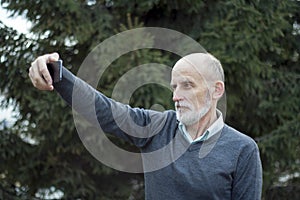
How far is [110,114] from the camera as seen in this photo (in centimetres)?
211

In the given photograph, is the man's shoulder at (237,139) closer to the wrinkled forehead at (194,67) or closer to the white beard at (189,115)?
the white beard at (189,115)

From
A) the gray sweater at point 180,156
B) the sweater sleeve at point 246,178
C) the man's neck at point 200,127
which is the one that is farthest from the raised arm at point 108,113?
the sweater sleeve at point 246,178

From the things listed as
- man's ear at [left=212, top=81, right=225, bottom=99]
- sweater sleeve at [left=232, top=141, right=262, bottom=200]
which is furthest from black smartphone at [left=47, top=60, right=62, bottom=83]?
sweater sleeve at [left=232, top=141, right=262, bottom=200]

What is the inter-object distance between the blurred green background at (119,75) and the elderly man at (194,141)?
2.10 meters

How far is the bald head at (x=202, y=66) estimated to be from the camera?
2.09 meters

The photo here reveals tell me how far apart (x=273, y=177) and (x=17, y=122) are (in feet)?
7.15

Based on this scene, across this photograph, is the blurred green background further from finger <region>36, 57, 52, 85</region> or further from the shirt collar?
finger <region>36, 57, 52, 85</region>

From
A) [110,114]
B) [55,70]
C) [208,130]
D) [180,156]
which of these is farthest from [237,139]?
[55,70]

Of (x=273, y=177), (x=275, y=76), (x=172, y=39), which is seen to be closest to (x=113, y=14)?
(x=172, y=39)

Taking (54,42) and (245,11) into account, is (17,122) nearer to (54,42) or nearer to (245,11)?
(54,42)

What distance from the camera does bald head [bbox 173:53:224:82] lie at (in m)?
2.09

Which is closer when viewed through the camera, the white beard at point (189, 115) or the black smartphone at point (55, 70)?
the black smartphone at point (55, 70)

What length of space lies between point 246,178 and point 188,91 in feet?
1.19

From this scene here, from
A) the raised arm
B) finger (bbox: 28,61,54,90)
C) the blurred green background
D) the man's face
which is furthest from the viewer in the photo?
the blurred green background
